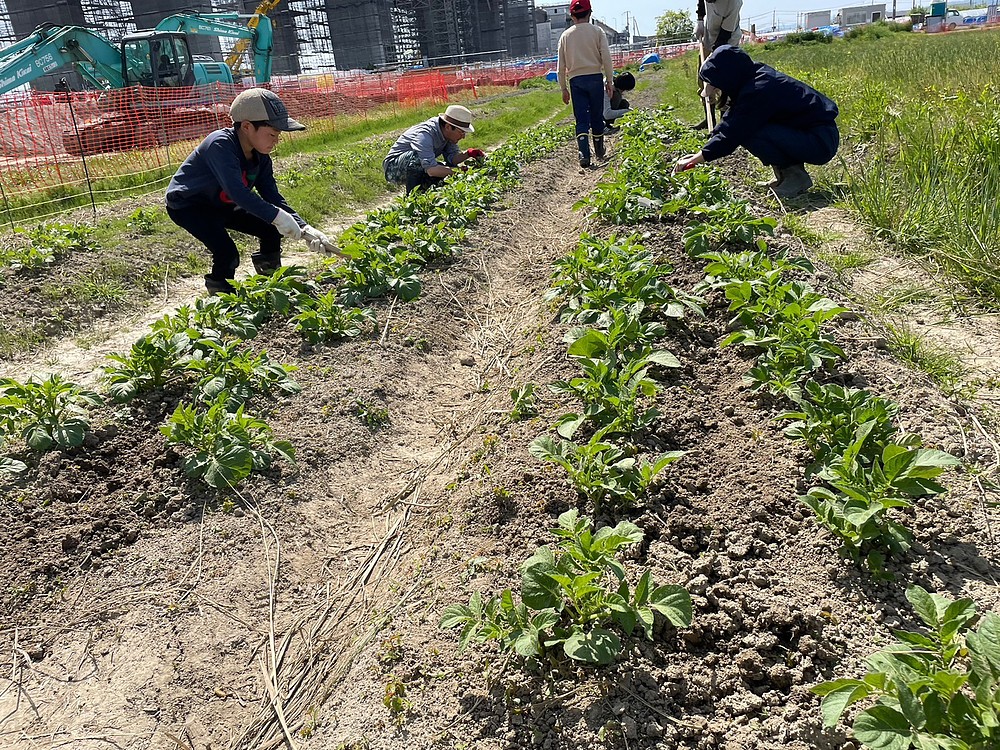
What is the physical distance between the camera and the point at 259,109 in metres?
4.60

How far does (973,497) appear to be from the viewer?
2.15 meters

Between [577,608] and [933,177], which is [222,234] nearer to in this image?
[577,608]

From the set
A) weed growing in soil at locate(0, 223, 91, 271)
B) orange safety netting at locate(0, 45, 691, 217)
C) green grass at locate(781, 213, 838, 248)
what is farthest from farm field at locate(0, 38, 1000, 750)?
orange safety netting at locate(0, 45, 691, 217)

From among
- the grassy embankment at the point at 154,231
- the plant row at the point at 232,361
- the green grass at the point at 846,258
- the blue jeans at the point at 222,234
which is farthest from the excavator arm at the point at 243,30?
the green grass at the point at 846,258

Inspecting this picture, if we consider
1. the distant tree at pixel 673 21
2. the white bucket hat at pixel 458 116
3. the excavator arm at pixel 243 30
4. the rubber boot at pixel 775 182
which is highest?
the distant tree at pixel 673 21

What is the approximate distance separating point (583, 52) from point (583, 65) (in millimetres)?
152

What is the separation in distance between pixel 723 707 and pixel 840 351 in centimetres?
165

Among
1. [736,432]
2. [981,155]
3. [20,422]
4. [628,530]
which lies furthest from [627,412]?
[981,155]

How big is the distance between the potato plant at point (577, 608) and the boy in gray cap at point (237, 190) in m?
3.58

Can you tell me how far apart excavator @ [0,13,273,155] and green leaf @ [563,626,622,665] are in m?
15.2

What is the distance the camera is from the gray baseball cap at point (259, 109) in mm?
4594

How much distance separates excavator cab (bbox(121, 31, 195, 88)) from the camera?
17391 millimetres

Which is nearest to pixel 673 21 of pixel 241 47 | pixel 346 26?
pixel 346 26

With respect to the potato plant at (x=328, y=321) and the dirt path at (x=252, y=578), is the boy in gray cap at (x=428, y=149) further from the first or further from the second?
the dirt path at (x=252, y=578)
